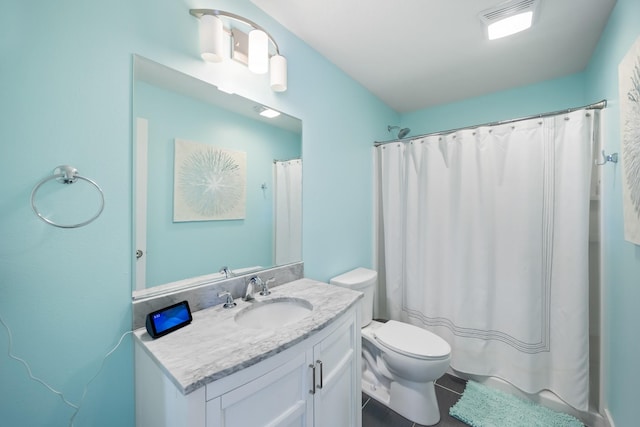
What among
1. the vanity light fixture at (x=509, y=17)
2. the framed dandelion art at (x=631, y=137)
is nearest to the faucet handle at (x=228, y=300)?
the framed dandelion art at (x=631, y=137)

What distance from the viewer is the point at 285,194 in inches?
61.7

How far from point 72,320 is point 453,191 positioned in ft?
7.53

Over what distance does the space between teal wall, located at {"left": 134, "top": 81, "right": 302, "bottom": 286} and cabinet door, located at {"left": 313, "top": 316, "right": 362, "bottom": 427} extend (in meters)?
0.58

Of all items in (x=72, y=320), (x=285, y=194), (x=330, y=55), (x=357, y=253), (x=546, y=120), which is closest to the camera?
(x=72, y=320)

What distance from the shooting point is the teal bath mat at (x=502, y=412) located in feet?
5.04

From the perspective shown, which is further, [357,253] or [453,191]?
[357,253]

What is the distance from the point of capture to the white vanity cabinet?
0.70 meters

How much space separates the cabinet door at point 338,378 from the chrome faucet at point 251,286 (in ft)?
1.42

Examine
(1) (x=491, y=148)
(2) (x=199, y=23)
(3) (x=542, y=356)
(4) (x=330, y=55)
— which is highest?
(4) (x=330, y=55)

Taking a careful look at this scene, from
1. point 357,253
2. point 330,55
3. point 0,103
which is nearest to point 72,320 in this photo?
point 0,103

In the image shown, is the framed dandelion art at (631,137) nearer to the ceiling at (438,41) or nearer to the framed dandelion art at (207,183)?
the ceiling at (438,41)

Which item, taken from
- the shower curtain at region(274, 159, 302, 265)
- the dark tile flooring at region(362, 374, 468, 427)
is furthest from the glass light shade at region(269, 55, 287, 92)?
the dark tile flooring at region(362, 374, 468, 427)

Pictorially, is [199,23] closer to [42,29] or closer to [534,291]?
[42,29]

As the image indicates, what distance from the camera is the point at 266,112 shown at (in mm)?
1418
